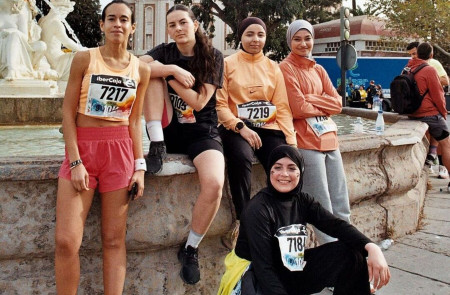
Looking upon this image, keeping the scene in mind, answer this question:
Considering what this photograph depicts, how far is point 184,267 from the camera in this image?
2.92 metres

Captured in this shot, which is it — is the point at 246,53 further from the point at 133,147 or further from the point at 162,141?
the point at 133,147

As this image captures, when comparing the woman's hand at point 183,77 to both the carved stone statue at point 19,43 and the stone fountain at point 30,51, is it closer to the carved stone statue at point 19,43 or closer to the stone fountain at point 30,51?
the stone fountain at point 30,51

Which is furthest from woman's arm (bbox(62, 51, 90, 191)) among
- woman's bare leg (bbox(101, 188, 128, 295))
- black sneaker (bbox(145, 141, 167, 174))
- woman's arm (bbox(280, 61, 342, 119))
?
woman's arm (bbox(280, 61, 342, 119))

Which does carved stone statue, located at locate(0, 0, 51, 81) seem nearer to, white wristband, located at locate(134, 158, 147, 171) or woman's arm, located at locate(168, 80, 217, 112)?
woman's arm, located at locate(168, 80, 217, 112)

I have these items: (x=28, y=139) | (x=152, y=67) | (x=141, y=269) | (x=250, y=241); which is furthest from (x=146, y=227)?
(x=28, y=139)

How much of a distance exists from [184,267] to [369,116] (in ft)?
20.8

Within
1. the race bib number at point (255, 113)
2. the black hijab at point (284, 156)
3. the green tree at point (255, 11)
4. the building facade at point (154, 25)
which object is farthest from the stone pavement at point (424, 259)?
the building facade at point (154, 25)

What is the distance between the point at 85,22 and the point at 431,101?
3845 centimetres

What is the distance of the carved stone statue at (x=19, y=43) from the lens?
30.2ft

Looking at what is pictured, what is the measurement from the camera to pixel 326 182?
338 cm

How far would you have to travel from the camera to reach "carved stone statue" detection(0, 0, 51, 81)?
362 inches

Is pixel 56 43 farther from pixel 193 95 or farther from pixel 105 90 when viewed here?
pixel 105 90

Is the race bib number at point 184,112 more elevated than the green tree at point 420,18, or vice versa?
the green tree at point 420,18

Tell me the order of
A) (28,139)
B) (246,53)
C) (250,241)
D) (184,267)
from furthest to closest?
(28,139) < (246,53) < (184,267) < (250,241)
